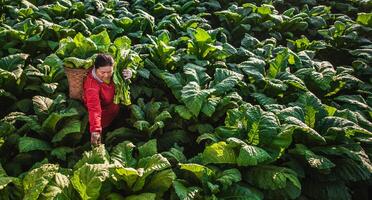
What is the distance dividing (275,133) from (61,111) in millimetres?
2624

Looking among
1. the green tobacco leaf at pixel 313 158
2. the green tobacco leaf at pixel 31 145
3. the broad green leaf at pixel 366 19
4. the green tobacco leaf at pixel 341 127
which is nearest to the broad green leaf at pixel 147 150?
the green tobacco leaf at pixel 31 145

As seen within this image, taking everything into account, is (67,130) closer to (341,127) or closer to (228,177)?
(228,177)

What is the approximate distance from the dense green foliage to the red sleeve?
290 millimetres

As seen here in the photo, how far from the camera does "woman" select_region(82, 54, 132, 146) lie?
4859 mm

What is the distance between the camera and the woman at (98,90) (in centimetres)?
486

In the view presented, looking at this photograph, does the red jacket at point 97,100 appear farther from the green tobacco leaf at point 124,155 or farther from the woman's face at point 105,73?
the green tobacco leaf at point 124,155

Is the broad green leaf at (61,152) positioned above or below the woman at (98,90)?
below

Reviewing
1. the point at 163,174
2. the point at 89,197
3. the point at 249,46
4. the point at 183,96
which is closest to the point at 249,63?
the point at 249,46

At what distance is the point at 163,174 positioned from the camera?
4391 mm

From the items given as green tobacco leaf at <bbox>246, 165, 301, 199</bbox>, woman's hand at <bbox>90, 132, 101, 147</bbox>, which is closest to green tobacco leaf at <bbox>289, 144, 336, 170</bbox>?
green tobacco leaf at <bbox>246, 165, 301, 199</bbox>

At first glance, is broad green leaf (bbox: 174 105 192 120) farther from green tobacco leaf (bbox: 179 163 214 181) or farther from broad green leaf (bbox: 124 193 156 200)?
broad green leaf (bbox: 124 193 156 200)

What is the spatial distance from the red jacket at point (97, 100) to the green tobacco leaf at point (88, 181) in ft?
2.71

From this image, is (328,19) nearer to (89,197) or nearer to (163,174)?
(163,174)

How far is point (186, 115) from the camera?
17.6 feet
